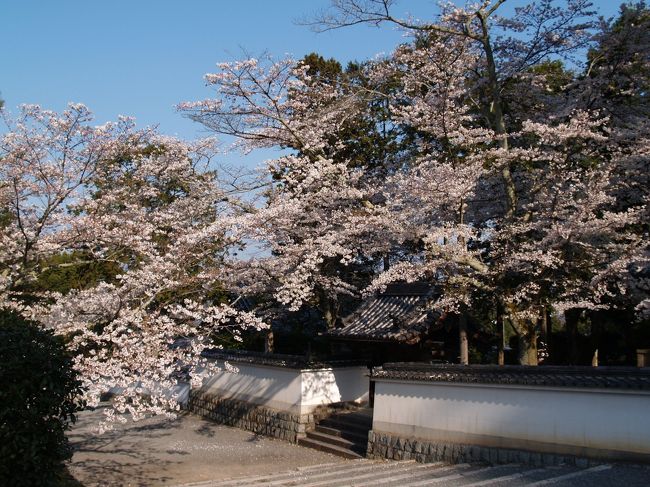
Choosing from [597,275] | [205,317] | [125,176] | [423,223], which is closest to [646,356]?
[597,275]

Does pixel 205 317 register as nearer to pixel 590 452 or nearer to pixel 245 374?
pixel 245 374

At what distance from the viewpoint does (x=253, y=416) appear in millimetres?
15180

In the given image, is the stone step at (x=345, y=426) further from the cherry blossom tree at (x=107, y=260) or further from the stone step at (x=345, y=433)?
the cherry blossom tree at (x=107, y=260)

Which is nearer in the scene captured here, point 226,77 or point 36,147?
point 36,147

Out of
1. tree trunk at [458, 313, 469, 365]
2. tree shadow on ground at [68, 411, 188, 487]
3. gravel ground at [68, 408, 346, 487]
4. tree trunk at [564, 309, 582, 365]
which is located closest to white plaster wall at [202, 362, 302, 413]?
gravel ground at [68, 408, 346, 487]

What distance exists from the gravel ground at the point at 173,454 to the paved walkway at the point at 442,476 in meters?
1.22

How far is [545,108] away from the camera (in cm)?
1457

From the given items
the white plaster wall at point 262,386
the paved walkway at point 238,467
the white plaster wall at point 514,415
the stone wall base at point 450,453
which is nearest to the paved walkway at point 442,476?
the paved walkway at point 238,467

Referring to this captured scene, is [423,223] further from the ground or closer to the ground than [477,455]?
further from the ground

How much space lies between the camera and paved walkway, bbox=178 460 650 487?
6832mm

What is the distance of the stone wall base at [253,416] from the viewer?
45.1 feet

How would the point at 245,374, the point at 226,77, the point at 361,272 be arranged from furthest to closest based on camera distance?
the point at 361,272 → the point at 245,374 → the point at 226,77

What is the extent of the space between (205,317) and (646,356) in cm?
936

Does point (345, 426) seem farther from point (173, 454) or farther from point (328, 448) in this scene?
point (173, 454)
